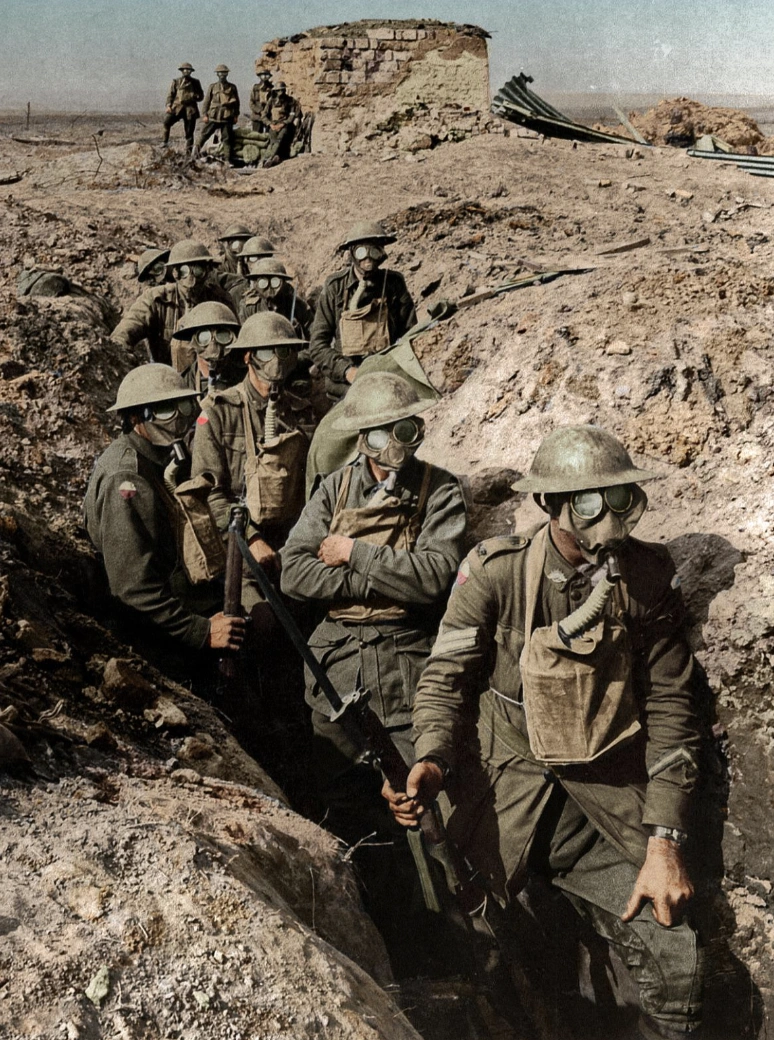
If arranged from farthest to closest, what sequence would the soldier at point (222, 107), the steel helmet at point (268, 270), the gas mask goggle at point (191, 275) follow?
the soldier at point (222, 107)
the steel helmet at point (268, 270)
the gas mask goggle at point (191, 275)

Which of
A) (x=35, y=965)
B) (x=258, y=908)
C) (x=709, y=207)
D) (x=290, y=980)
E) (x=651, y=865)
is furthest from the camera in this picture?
(x=709, y=207)

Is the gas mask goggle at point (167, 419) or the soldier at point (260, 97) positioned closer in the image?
the gas mask goggle at point (167, 419)

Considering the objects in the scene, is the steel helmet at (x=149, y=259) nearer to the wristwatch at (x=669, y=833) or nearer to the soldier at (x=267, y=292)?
the soldier at (x=267, y=292)

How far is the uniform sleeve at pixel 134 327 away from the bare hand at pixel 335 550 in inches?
166

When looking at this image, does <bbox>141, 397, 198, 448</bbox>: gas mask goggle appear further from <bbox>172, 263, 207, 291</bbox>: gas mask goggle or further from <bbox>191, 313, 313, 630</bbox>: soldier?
<bbox>172, 263, 207, 291</bbox>: gas mask goggle

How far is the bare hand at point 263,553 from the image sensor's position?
568cm

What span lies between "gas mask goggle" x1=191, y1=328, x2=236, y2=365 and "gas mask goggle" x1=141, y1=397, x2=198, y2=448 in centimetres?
180

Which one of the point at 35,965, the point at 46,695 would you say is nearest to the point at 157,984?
the point at 35,965

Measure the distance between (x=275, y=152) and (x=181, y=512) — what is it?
35.8ft

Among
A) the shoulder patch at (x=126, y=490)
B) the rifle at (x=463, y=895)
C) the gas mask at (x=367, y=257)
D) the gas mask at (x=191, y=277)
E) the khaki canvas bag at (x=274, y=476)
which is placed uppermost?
the gas mask at (x=367, y=257)

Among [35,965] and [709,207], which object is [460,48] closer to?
[709,207]

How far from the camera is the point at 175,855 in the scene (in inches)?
129

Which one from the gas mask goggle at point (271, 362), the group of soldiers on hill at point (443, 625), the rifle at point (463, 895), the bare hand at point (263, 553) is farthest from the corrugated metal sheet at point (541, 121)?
the rifle at point (463, 895)

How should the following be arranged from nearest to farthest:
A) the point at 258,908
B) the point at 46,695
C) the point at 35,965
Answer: the point at 35,965 < the point at 258,908 < the point at 46,695
